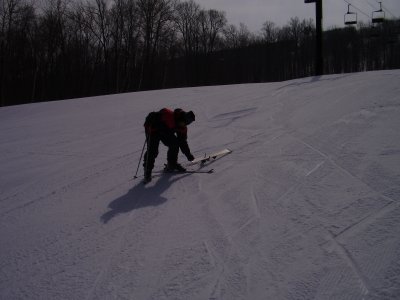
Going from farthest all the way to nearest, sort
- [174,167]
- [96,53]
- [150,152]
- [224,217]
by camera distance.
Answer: [96,53]
[174,167]
[150,152]
[224,217]

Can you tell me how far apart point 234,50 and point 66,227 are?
7589cm

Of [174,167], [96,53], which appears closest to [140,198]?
[174,167]

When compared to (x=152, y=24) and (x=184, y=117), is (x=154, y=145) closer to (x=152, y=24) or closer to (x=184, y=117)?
(x=184, y=117)

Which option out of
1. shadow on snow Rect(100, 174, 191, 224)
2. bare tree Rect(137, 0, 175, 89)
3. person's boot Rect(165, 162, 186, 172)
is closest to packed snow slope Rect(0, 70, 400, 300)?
shadow on snow Rect(100, 174, 191, 224)

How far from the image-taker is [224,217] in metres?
5.18

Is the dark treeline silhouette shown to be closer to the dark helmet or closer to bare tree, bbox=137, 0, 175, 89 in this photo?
bare tree, bbox=137, 0, 175, 89

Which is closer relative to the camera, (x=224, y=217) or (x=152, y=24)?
(x=224, y=217)

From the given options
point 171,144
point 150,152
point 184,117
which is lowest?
point 150,152

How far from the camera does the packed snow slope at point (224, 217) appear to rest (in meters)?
3.75

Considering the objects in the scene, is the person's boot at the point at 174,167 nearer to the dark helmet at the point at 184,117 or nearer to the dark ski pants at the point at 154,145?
the dark ski pants at the point at 154,145

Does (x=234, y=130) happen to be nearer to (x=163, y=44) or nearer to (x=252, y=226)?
(x=252, y=226)

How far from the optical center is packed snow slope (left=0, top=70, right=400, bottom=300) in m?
3.75

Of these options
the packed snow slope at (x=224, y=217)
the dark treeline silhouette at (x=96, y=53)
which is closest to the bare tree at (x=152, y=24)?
the dark treeline silhouette at (x=96, y=53)

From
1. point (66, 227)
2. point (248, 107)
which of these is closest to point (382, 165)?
point (66, 227)
